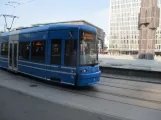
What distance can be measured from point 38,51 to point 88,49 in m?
3.20

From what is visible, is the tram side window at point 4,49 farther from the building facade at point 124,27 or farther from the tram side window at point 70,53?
the building facade at point 124,27

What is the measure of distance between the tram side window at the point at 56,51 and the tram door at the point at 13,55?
4895 millimetres

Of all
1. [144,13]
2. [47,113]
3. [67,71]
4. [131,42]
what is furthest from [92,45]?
[131,42]

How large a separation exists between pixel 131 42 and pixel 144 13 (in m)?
82.9

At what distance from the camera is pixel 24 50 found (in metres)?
14.0

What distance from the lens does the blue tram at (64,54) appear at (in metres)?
10.2

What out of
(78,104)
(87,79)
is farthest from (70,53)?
(78,104)

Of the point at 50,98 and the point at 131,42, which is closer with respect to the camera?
the point at 50,98

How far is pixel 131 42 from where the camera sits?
118 m

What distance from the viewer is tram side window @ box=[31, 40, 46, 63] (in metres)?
11.9

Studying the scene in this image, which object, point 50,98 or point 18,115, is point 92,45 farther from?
point 18,115

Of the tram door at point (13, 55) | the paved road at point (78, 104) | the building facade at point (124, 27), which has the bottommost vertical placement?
the paved road at point (78, 104)

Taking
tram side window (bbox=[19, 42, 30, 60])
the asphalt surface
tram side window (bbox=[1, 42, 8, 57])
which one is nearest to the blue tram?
tram side window (bbox=[19, 42, 30, 60])

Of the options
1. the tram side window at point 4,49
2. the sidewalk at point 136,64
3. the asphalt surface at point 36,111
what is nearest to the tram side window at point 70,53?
the asphalt surface at point 36,111
